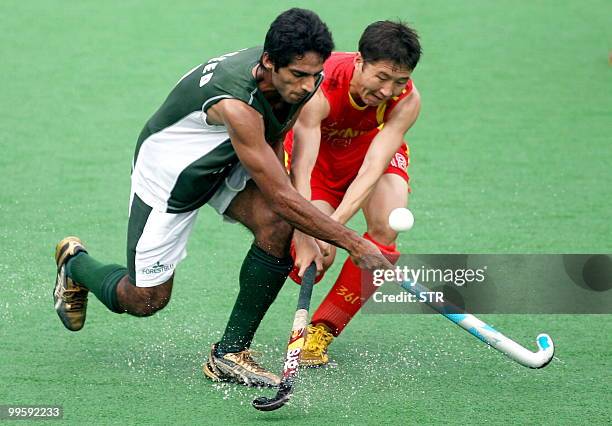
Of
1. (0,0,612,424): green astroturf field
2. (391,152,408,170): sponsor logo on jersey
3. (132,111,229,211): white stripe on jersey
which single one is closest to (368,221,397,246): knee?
(391,152,408,170): sponsor logo on jersey

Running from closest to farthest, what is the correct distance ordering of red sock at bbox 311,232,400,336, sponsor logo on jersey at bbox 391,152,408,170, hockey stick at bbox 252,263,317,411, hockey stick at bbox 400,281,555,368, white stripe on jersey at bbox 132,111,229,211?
hockey stick at bbox 252,263,317,411
white stripe on jersey at bbox 132,111,229,211
hockey stick at bbox 400,281,555,368
red sock at bbox 311,232,400,336
sponsor logo on jersey at bbox 391,152,408,170

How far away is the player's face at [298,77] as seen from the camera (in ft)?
12.5

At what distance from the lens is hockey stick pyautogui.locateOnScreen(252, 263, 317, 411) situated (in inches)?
152

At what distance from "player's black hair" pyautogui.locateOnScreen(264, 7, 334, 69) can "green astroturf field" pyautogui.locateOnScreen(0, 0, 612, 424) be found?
120cm

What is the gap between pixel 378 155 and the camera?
→ 448 cm

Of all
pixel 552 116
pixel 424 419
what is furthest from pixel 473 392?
pixel 552 116

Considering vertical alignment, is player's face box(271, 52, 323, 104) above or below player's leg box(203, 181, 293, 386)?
above

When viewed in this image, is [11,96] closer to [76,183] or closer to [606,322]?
[76,183]

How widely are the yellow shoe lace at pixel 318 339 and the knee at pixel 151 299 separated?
58 cm

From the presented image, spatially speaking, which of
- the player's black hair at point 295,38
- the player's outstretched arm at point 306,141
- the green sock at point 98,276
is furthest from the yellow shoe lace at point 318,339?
the player's black hair at point 295,38

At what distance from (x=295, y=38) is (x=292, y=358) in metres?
1.08

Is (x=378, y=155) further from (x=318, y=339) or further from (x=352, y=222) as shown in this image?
(x=352, y=222)

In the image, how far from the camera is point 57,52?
9141 millimetres

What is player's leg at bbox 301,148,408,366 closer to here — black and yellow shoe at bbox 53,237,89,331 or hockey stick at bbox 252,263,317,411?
hockey stick at bbox 252,263,317,411
